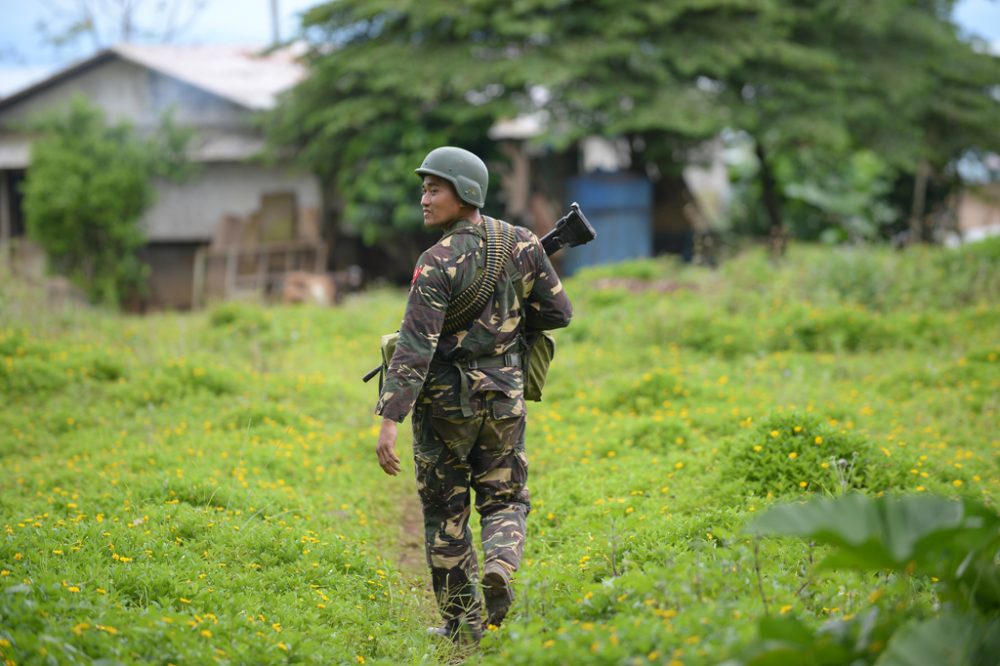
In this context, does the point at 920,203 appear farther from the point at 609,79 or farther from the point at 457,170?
the point at 457,170

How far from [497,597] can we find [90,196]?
590 inches

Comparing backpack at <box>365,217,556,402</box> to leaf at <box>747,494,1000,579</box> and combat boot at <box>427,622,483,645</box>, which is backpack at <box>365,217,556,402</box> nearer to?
combat boot at <box>427,622,483,645</box>

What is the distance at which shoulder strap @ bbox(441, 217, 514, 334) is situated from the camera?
185 inches

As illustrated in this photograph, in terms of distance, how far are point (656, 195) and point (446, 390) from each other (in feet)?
53.5

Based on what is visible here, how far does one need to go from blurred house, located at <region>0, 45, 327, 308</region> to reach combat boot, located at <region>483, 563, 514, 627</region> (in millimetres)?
14918

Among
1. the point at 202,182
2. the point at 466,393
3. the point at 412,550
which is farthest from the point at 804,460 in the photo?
the point at 202,182

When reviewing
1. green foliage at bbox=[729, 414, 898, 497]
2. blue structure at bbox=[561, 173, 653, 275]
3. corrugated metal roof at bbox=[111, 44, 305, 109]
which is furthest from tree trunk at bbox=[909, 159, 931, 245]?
corrugated metal roof at bbox=[111, 44, 305, 109]

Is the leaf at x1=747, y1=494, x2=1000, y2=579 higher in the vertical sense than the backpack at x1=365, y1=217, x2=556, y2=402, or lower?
lower

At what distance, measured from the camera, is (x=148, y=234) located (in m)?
19.2

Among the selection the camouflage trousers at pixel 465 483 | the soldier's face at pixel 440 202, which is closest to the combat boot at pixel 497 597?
the camouflage trousers at pixel 465 483

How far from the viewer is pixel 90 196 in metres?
17.3

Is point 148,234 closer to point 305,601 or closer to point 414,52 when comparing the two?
point 414,52

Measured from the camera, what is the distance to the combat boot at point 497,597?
179 inches

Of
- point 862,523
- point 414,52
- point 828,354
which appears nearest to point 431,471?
point 862,523
